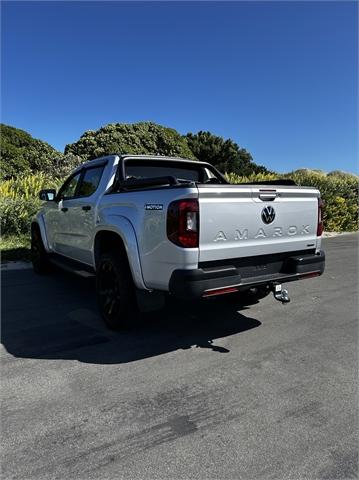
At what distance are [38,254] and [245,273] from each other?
15.3 feet

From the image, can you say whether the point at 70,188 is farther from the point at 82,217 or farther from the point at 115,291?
the point at 115,291

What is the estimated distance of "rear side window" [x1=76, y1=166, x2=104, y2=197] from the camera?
523 cm

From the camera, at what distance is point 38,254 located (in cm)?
729

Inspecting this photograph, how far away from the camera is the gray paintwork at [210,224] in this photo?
11.6 ft

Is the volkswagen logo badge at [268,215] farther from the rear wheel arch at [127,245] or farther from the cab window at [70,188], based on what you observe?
the cab window at [70,188]

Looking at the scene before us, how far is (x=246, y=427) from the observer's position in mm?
2699

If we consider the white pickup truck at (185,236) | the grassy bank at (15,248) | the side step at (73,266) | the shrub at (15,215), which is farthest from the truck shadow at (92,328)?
the shrub at (15,215)

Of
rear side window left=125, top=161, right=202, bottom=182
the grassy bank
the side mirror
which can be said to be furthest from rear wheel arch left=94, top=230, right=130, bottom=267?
the grassy bank

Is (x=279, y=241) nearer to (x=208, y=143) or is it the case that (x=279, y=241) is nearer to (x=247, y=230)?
(x=247, y=230)

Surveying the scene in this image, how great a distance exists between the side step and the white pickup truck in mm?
26

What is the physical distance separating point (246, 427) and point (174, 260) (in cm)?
144

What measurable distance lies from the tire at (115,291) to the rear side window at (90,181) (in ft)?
3.84

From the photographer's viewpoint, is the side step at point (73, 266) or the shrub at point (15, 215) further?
the shrub at point (15, 215)

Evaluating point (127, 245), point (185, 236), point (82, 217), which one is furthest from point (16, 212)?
point (185, 236)
